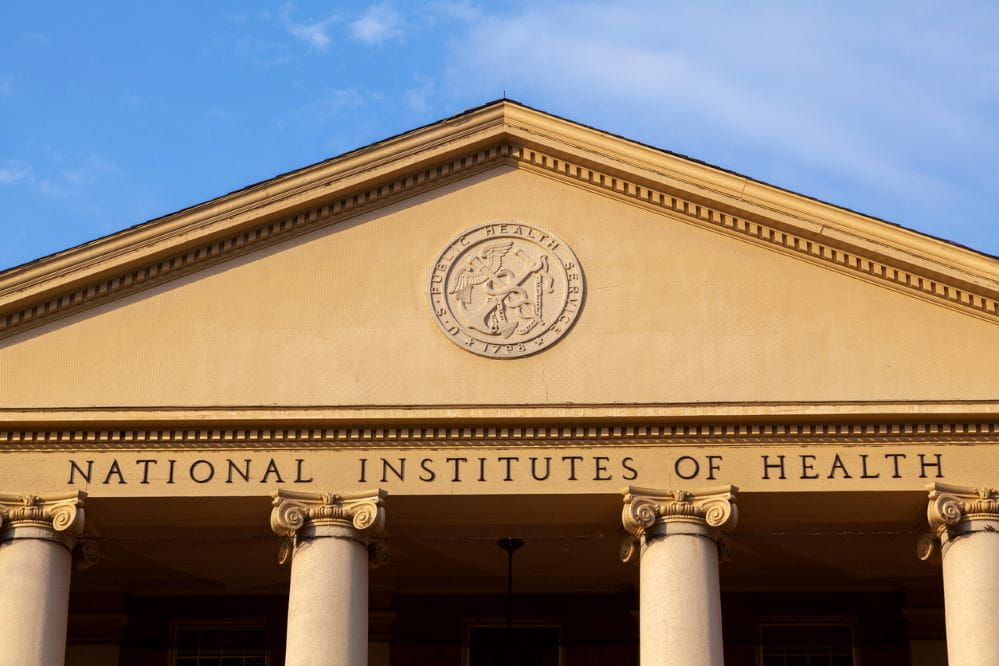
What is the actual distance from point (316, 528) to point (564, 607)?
20.6 ft

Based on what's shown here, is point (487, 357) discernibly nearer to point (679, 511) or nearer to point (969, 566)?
point (679, 511)

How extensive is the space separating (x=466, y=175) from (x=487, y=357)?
2.98 metres

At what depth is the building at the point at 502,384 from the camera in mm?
29062

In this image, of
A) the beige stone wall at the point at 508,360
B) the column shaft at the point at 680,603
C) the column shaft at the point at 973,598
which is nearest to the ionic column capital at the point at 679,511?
the column shaft at the point at 680,603

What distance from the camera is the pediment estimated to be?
98.2ft

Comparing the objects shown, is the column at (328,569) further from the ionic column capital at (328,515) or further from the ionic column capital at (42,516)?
the ionic column capital at (42,516)

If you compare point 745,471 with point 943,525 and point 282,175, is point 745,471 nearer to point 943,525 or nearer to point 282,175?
point 943,525

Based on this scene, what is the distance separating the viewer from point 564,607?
34000mm

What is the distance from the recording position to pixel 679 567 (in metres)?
28.6

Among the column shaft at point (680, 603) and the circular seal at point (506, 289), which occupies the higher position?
the circular seal at point (506, 289)

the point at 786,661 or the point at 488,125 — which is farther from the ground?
the point at 488,125

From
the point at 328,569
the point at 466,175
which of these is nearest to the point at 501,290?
the point at 466,175

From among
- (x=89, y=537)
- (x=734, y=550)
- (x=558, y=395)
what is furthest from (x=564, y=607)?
(x=89, y=537)

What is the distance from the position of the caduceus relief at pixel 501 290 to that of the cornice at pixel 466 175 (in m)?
1.42
